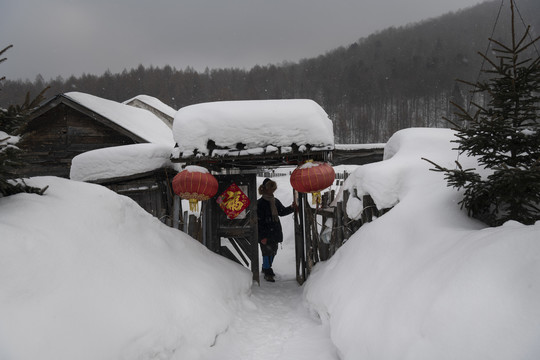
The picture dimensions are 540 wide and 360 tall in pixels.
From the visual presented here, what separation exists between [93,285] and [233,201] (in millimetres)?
4017

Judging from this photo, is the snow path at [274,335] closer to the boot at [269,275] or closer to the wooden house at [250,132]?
the boot at [269,275]

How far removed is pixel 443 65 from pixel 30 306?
70806mm

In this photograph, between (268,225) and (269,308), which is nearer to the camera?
(269,308)

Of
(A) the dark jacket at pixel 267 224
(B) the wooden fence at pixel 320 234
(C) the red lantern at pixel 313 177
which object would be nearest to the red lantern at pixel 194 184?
(C) the red lantern at pixel 313 177

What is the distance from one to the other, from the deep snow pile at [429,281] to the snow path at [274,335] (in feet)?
Result: 0.95

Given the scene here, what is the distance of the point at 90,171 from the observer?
258 inches

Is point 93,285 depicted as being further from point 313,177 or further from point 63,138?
point 63,138

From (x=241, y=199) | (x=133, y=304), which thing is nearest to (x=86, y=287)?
(x=133, y=304)

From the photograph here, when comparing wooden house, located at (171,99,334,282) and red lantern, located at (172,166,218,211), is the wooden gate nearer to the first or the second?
wooden house, located at (171,99,334,282)

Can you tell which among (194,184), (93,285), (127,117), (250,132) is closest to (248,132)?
(250,132)

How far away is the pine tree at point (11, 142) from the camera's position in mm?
2807

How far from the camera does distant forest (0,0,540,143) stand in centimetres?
4609

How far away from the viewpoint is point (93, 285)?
2807 mm

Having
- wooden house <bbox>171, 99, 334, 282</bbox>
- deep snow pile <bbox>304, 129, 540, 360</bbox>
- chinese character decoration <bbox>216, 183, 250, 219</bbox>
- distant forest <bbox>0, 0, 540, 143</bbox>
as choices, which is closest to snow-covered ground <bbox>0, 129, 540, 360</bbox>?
deep snow pile <bbox>304, 129, 540, 360</bbox>
